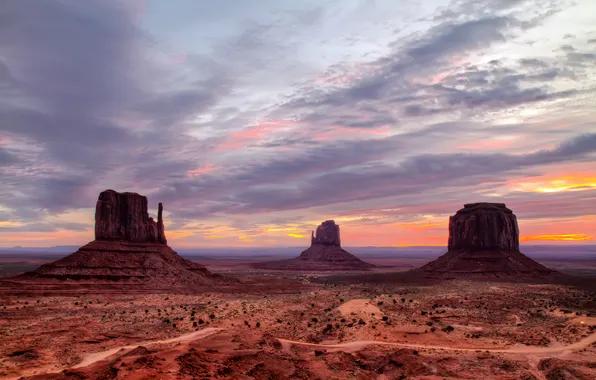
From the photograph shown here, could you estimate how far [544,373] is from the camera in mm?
27500

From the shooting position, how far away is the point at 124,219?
87.0 m

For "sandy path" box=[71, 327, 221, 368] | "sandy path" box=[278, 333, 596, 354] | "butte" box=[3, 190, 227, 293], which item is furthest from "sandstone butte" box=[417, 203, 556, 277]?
"sandy path" box=[71, 327, 221, 368]

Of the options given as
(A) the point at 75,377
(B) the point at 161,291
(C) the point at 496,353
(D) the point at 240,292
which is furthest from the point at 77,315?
(C) the point at 496,353

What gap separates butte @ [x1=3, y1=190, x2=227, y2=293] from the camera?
71.9 m

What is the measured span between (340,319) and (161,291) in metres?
41.0

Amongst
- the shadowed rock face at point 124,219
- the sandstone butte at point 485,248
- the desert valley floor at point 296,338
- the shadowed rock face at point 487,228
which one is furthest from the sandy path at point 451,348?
the shadowed rock face at point 487,228

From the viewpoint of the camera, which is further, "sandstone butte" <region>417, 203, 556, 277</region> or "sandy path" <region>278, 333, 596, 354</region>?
"sandstone butte" <region>417, 203, 556, 277</region>

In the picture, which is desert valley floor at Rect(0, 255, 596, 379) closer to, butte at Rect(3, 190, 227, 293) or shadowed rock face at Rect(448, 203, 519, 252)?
butte at Rect(3, 190, 227, 293)

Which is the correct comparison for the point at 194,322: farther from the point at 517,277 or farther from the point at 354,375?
the point at 517,277

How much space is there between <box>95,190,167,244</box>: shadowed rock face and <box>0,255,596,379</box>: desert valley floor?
2292 cm

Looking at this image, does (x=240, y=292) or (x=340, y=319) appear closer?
(x=340, y=319)

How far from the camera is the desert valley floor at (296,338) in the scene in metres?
26.4

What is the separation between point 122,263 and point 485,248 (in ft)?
307

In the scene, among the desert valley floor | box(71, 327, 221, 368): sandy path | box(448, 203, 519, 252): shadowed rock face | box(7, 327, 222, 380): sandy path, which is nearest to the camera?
the desert valley floor
